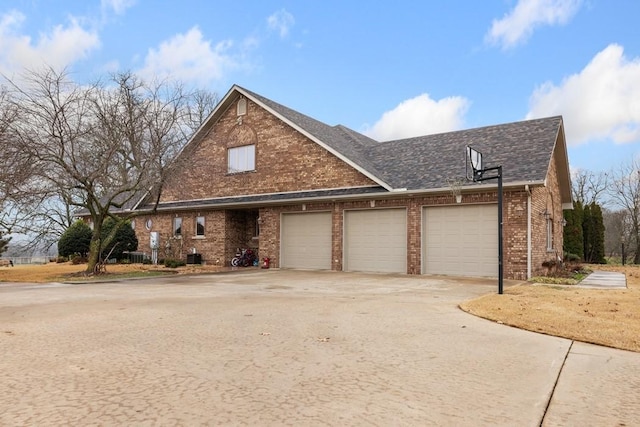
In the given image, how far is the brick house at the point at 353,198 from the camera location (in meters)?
14.8

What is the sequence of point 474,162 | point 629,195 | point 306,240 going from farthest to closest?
point 629,195 → point 306,240 → point 474,162

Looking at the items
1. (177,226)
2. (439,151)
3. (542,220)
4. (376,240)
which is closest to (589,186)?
(439,151)

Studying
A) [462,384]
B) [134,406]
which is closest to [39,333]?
[134,406]

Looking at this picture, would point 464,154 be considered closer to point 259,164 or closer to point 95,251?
point 259,164

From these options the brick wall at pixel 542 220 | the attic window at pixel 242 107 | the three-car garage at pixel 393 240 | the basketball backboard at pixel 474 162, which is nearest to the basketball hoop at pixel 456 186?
the three-car garage at pixel 393 240

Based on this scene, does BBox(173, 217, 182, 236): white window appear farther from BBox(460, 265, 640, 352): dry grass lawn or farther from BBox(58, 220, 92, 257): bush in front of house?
BBox(460, 265, 640, 352): dry grass lawn

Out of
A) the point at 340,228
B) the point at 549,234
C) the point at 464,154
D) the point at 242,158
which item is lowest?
the point at 549,234

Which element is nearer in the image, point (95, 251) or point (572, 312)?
point (572, 312)

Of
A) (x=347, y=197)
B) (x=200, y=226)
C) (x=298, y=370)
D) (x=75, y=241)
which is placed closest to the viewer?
(x=298, y=370)

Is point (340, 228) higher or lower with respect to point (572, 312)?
higher

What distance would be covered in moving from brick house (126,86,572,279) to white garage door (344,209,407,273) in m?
0.04

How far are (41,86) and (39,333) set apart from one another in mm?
11243

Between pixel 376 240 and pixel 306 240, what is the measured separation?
10.9 ft

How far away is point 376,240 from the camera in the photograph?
1708 centimetres
